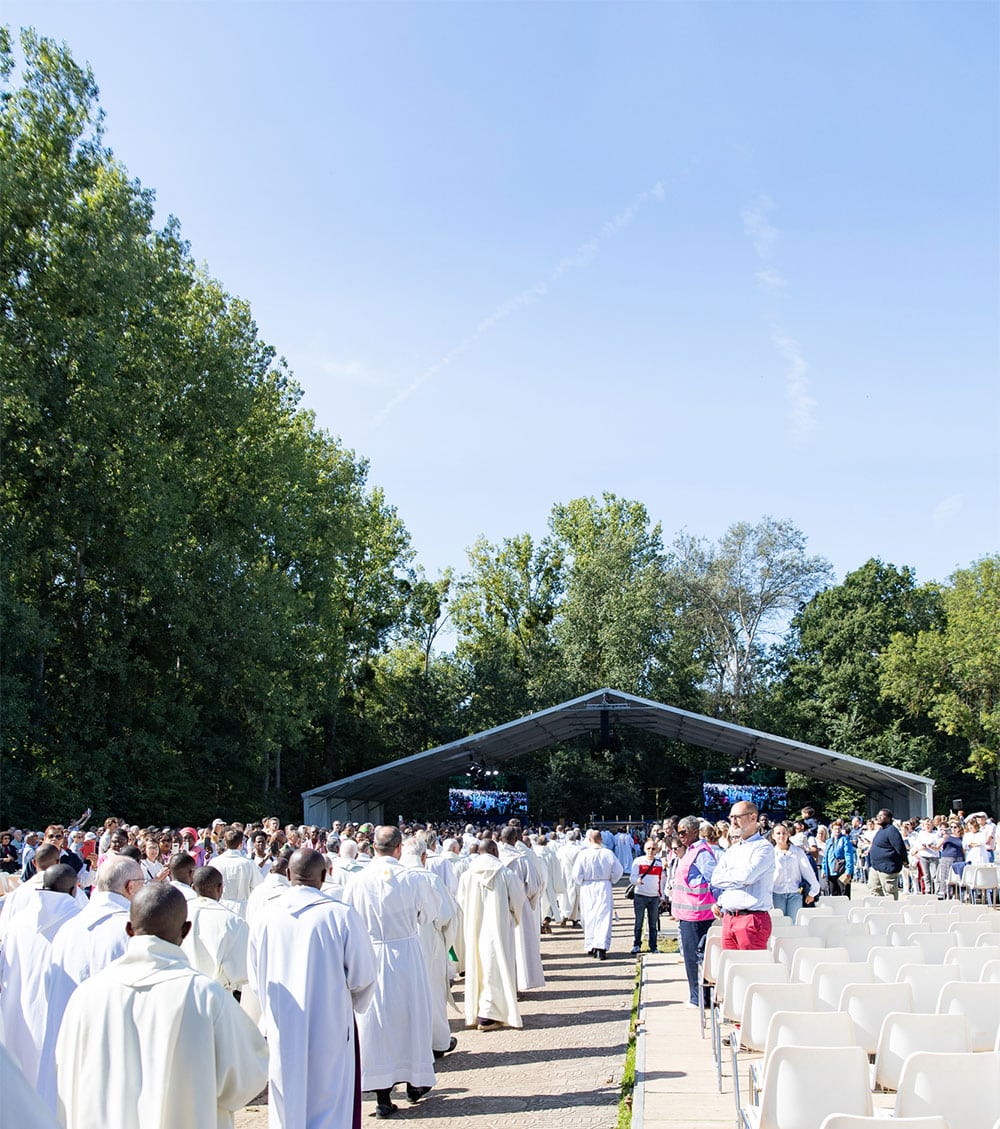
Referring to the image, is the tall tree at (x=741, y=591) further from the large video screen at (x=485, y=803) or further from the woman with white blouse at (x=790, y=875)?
the woman with white blouse at (x=790, y=875)

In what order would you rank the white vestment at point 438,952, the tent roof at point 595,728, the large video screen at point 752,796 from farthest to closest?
the large video screen at point 752,796, the tent roof at point 595,728, the white vestment at point 438,952

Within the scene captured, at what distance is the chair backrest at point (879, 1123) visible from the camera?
3.84 m

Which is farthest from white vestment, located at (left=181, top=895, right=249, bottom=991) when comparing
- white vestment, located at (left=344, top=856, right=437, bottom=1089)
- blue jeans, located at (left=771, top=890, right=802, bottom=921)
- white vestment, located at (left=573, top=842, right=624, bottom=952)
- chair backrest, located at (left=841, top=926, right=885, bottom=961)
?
white vestment, located at (left=573, top=842, right=624, bottom=952)

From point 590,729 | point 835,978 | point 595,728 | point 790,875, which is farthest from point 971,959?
point 595,728

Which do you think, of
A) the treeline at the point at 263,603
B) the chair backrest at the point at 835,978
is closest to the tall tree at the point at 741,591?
the treeline at the point at 263,603

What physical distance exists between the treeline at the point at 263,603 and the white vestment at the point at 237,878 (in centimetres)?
1812

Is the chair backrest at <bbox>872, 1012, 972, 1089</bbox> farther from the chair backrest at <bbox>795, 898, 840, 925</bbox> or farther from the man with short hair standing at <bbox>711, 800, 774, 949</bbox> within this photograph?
the chair backrest at <bbox>795, 898, 840, 925</bbox>

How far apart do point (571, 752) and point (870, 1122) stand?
4617 cm

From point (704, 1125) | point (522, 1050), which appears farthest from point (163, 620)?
→ point (704, 1125)

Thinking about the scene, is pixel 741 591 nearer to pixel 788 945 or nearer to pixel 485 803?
pixel 485 803

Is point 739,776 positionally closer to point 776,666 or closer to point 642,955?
point 776,666

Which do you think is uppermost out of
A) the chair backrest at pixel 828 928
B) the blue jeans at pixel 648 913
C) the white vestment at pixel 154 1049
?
the white vestment at pixel 154 1049

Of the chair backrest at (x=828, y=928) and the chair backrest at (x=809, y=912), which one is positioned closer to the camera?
the chair backrest at (x=828, y=928)

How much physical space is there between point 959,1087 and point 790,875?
28.7ft
